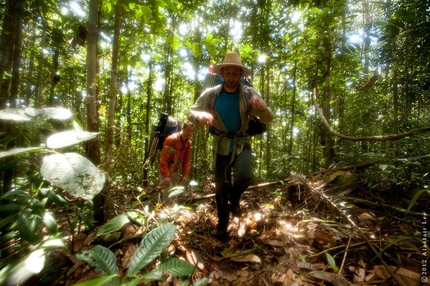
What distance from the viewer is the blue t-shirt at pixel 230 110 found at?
9.88ft

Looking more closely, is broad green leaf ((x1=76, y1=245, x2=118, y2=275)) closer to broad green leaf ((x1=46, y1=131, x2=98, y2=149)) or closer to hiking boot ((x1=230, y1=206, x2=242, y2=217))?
broad green leaf ((x1=46, y1=131, x2=98, y2=149))

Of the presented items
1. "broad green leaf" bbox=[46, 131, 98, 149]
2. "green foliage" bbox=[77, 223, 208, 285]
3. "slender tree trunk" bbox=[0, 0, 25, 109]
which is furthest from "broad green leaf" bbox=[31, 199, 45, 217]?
"slender tree trunk" bbox=[0, 0, 25, 109]

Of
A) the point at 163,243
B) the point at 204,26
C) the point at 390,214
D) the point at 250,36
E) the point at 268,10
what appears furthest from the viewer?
the point at 204,26

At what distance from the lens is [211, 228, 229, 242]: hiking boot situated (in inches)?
113

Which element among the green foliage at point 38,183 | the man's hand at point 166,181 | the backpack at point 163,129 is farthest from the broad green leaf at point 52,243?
the backpack at point 163,129

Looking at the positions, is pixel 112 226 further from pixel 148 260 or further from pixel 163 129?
pixel 163 129

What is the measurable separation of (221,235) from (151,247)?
1.85 m

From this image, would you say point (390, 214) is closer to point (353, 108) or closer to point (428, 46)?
point (428, 46)

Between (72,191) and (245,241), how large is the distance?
2220 millimetres

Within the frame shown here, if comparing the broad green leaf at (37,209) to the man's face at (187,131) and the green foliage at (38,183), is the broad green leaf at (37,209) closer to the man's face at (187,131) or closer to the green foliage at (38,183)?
the green foliage at (38,183)

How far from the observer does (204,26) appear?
9.09 m

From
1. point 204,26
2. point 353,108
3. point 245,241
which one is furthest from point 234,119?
point 204,26

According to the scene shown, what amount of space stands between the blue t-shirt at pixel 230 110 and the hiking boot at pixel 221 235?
42.0 inches

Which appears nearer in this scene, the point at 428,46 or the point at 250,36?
the point at 428,46
